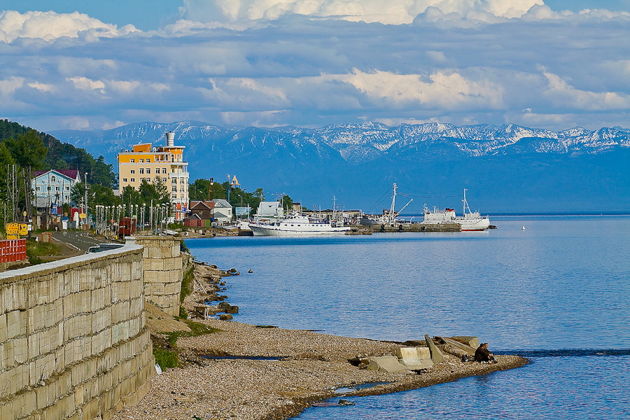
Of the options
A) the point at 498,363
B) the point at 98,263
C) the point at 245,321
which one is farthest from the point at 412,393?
the point at 245,321

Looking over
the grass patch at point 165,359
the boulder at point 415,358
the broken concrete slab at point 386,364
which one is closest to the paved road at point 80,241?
the grass patch at point 165,359

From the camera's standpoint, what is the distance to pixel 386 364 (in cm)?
4469

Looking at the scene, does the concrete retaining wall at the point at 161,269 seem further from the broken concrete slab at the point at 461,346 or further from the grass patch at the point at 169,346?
the broken concrete slab at the point at 461,346

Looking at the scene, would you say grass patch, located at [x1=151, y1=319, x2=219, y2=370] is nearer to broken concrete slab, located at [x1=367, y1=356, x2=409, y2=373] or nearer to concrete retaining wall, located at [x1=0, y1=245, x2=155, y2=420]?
concrete retaining wall, located at [x1=0, y1=245, x2=155, y2=420]

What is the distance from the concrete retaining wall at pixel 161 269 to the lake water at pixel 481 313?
40.3ft

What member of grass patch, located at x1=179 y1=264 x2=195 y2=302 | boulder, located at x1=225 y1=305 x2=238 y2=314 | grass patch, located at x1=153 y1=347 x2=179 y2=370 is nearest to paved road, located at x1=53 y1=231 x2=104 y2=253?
grass patch, located at x1=179 y1=264 x2=195 y2=302

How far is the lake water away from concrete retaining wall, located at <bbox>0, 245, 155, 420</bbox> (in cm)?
700

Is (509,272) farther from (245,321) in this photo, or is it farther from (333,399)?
(333,399)

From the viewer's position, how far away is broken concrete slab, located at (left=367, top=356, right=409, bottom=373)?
44.3 meters

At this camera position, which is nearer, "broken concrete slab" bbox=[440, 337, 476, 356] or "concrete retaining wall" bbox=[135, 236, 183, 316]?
"broken concrete slab" bbox=[440, 337, 476, 356]

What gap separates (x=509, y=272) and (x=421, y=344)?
81.2 meters

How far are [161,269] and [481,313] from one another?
30121mm

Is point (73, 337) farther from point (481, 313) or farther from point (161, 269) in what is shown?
point (481, 313)

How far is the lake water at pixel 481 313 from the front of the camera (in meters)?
40.4
